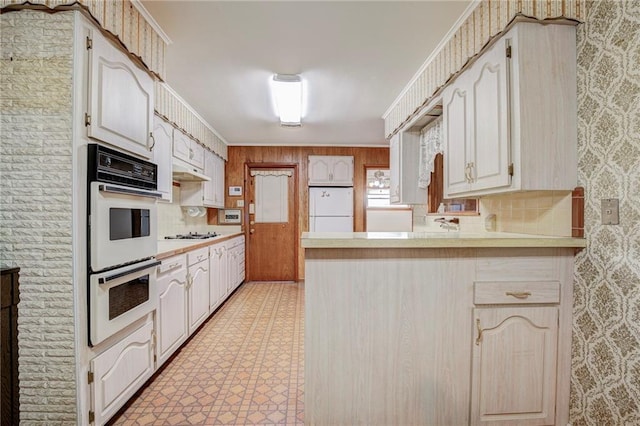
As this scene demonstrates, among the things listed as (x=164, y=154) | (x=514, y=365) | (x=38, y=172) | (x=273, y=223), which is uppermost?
(x=164, y=154)

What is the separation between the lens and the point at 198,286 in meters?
2.89

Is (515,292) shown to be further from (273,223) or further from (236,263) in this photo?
(273,223)

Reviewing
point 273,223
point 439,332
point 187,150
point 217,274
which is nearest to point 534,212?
point 439,332

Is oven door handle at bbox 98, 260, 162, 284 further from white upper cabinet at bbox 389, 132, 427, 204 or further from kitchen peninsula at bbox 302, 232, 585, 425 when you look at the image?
white upper cabinet at bbox 389, 132, 427, 204

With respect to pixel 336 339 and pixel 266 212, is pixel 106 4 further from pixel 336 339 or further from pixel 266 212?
pixel 266 212

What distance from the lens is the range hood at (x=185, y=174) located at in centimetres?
313

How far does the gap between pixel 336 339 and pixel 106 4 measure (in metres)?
1.99

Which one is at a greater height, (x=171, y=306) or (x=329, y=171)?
(x=329, y=171)

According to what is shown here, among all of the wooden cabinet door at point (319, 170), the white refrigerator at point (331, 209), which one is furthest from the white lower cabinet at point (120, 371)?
the wooden cabinet door at point (319, 170)

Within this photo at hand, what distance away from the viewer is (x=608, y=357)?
1.36 m

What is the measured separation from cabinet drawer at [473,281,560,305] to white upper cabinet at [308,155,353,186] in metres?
3.83

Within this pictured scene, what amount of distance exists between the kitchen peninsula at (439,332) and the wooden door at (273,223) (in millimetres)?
3745

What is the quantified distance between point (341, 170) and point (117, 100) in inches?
154

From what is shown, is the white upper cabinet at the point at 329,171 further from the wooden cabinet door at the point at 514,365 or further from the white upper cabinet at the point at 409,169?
the wooden cabinet door at the point at 514,365
